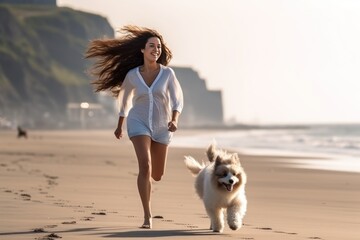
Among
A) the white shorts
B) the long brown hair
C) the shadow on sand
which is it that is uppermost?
the long brown hair

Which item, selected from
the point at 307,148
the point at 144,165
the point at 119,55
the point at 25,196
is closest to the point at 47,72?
the point at 307,148

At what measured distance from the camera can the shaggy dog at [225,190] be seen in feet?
27.9

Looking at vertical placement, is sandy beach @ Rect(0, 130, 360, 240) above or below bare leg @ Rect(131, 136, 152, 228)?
below

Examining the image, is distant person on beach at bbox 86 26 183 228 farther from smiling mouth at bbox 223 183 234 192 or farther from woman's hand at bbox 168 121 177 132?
smiling mouth at bbox 223 183 234 192

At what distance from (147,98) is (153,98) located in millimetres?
61

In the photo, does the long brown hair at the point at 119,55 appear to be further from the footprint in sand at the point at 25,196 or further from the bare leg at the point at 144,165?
the footprint in sand at the point at 25,196

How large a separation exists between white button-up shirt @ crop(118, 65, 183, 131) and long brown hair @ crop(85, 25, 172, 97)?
0.86ft

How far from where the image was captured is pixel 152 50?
9031 millimetres

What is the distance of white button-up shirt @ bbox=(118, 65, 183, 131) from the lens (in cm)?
888

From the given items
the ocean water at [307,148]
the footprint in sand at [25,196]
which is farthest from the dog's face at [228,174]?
the footprint in sand at [25,196]

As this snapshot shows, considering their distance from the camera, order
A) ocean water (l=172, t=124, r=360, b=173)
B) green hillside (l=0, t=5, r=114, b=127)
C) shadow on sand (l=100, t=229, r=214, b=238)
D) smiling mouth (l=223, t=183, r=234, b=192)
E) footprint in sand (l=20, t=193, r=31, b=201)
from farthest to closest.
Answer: green hillside (l=0, t=5, r=114, b=127) → ocean water (l=172, t=124, r=360, b=173) → footprint in sand (l=20, t=193, r=31, b=201) → smiling mouth (l=223, t=183, r=234, b=192) → shadow on sand (l=100, t=229, r=214, b=238)

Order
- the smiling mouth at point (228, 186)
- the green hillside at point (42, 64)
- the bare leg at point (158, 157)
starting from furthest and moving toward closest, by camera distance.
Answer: the green hillside at point (42, 64) → the bare leg at point (158, 157) → the smiling mouth at point (228, 186)

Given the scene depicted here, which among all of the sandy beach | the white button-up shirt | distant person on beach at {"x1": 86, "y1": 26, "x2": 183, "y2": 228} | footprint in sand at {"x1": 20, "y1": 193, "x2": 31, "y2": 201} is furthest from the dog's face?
footprint in sand at {"x1": 20, "y1": 193, "x2": 31, "y2": 201}

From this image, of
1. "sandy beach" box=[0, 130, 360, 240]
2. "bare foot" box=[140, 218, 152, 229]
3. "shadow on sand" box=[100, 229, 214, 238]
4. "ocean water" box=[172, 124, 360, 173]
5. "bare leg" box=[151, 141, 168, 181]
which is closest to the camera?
"shadow on sand" box=[100, 229, 214, 238]
